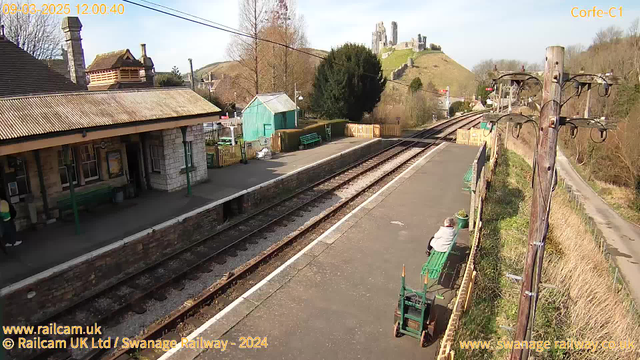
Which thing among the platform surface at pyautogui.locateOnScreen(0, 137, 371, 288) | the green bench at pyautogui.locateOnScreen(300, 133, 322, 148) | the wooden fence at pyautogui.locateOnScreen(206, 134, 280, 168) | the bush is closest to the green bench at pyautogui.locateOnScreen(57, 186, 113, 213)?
the platform surface at pyautogui.locateOnScreen(0, 137, 371, 288)

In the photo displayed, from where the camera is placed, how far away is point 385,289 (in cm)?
788

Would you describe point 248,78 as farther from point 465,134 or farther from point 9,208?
point 9,208

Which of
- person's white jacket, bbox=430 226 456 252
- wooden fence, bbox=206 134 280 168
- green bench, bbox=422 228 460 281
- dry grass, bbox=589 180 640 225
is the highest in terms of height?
wooden fence, bbox=206 134 280 168

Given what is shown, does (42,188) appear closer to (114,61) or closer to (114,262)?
(114,262)

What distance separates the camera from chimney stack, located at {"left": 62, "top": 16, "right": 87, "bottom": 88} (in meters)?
14.6

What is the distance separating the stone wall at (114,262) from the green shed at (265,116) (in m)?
11.1

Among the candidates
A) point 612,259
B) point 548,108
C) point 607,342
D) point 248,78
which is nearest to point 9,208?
point 548,108

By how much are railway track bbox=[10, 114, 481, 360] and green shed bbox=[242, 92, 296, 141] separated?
30.5 feet

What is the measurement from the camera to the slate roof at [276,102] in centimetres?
2589

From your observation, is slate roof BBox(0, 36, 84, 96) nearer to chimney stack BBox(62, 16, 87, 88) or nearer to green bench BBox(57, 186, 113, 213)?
chimney stack BBox(62, 16, 87, 88)

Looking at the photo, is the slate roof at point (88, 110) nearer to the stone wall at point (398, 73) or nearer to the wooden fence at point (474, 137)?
the wooden fence at point (474, 137)

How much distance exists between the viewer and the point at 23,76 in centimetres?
1393

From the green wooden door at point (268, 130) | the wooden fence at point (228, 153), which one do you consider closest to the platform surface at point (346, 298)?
the wooden fence at point (228, 153)

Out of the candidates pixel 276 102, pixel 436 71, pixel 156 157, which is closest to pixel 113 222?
pixel 156 157
